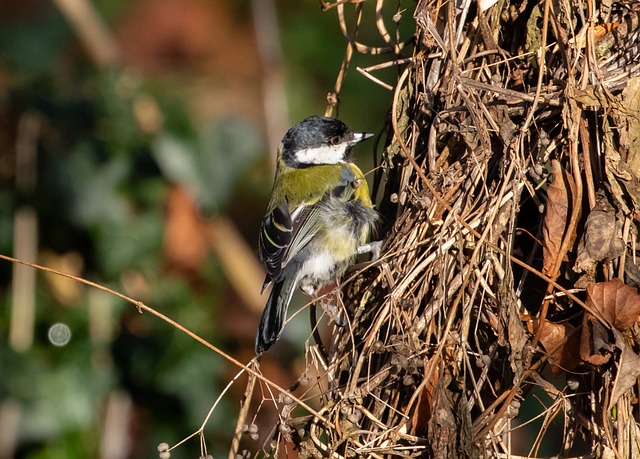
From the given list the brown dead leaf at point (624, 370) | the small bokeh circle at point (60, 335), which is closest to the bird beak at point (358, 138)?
the brown dead leaf at point (624, 370)

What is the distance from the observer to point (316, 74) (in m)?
5.15

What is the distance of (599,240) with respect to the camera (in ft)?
6.17

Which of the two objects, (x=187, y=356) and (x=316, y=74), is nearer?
(x=187, y=356)

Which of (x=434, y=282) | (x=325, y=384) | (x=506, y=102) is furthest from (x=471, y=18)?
(x=325, y=384)

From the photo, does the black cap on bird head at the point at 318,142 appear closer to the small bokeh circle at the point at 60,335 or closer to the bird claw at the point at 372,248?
the bird claw at the point at 372,248

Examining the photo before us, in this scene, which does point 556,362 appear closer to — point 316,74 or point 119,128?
point 119,128

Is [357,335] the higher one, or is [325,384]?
[357,335]

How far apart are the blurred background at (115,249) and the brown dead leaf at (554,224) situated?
5.86 ft

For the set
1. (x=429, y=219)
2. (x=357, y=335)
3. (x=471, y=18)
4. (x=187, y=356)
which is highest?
(x=471, y=18)

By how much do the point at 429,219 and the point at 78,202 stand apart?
6.21ft

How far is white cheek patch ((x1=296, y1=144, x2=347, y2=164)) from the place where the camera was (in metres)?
3.00

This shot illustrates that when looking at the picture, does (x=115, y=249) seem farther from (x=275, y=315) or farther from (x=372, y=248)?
(x=372, y=248)

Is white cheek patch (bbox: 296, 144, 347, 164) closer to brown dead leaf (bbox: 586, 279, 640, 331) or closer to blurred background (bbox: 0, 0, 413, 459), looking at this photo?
blurred background (bbox: 0, 0, 413, 459)

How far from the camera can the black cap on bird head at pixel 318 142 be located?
2.86 m
